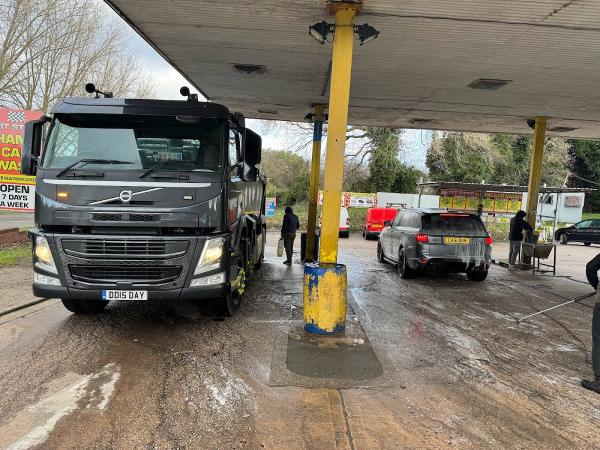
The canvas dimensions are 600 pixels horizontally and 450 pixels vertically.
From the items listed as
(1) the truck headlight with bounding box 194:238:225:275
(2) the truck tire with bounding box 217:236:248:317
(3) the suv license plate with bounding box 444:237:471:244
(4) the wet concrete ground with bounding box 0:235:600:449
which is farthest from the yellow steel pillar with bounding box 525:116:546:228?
(1) the truck headlight with bounding box 194:238:225:275

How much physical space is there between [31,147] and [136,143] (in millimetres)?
1288

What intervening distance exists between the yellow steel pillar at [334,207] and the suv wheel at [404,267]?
15.8ft

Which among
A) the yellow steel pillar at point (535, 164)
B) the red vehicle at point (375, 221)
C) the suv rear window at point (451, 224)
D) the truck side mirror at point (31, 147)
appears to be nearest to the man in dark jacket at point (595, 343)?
the suv rear window at point (451, 224)

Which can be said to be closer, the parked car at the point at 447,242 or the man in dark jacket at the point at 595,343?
the man in dark jacket at the point at 595,343

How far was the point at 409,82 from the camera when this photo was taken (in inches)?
396

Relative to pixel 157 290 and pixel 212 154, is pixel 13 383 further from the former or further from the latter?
pixel 212 154

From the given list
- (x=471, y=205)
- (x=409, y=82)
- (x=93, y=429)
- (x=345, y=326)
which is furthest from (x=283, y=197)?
(x=93, y=429)

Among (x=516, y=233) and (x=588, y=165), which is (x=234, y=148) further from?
(x=588, y=165)

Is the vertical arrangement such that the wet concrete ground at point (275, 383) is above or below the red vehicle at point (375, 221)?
below

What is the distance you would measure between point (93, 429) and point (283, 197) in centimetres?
3290

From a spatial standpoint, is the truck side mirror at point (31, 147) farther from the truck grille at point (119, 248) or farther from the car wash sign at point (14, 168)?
the car wash sign at point (14, 168)

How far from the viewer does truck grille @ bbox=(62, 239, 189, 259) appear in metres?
5.16

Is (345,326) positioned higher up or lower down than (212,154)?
lower down

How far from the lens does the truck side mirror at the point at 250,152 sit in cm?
673
